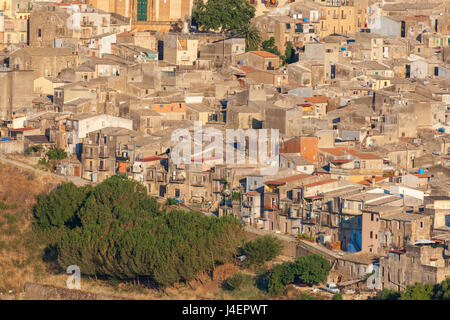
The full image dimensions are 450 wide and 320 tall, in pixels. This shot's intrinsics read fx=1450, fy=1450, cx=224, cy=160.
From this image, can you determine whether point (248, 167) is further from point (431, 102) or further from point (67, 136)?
point (431, 102)

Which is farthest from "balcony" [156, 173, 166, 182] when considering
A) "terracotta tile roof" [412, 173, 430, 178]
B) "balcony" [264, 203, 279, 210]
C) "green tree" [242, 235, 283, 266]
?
"terracotta tile roof" [412, 173, 430, 178]

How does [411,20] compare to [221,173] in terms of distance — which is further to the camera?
[411,20]

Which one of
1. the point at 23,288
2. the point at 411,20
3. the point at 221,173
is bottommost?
the point at 23,288

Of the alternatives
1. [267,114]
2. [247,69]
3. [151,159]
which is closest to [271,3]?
[247,69]

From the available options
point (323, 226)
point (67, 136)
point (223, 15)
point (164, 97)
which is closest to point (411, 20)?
point (223, 15)

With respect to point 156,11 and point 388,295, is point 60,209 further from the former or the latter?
point 156,11

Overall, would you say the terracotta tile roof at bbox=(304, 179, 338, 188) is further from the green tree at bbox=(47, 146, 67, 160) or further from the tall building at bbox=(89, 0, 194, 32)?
the tall building at bbox=(89, 0, 194, 32)
